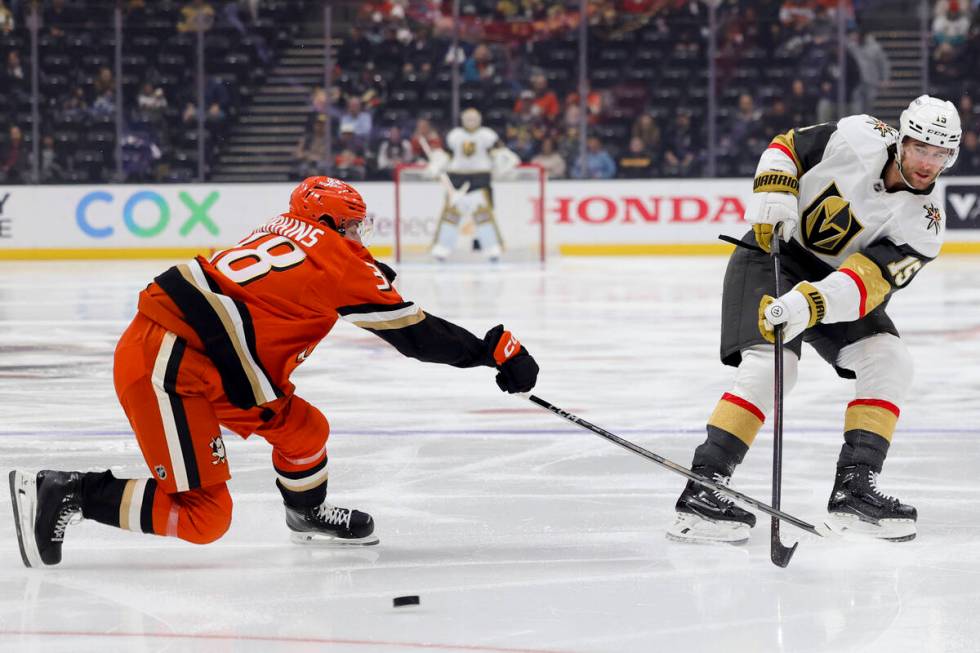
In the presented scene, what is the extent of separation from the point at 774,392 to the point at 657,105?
36.0ft

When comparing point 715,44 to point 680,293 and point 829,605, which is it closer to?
point 680,293

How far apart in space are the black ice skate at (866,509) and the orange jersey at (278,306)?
100 centimetres

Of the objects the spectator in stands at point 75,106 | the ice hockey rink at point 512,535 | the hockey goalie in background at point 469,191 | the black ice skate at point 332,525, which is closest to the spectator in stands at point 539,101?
the hockey goalie in background at point 469,191

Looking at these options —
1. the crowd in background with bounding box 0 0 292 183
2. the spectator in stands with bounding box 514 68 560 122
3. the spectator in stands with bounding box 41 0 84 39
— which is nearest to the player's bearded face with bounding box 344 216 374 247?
the crowd in background with bounding box 0 0 292 183

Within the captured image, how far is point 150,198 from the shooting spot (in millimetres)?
13109

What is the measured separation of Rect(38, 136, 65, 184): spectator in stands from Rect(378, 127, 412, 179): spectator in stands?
286cm

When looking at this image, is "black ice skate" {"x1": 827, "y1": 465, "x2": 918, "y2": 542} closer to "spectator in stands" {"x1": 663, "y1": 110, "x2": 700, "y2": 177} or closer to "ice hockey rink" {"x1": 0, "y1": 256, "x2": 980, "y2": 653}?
"ice hockey rink" {"x1": 0, "y1": 256, "x2": 980, "y2": 653}

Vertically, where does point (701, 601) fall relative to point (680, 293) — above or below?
above

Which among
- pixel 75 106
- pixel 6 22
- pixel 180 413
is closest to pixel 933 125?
pixel 180 413

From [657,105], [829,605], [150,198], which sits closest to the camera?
[829,605]

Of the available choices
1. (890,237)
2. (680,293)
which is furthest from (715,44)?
(890,237)

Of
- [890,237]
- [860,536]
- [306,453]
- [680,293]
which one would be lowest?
[680,293]

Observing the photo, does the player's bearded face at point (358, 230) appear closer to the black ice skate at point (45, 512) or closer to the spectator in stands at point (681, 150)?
the black ice skate at point (45, 512)

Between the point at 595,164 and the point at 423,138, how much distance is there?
1619mm
